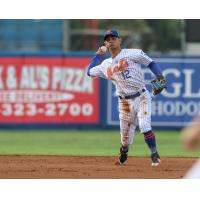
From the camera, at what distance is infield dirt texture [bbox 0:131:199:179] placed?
1005cm

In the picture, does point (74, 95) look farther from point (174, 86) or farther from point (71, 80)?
point (174, 86)

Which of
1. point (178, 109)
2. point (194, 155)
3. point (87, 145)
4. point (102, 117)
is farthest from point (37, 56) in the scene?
point (194, 155)

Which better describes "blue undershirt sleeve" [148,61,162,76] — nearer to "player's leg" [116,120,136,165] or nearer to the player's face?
the player's face

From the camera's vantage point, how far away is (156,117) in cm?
1958

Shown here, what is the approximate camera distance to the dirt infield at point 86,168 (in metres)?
9.74

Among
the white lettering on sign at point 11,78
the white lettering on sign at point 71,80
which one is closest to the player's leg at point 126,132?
the white lettering on sign at point 71,80

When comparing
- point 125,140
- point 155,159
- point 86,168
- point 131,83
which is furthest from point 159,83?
point 86,168

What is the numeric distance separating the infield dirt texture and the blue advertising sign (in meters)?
0.49

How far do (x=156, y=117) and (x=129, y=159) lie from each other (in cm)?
735

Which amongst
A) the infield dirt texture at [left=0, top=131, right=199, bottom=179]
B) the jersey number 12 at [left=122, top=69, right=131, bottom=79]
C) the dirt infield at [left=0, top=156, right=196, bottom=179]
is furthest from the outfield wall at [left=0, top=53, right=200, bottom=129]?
the jersey number 12 at [left=122, top=69, right=131, bottom=79]

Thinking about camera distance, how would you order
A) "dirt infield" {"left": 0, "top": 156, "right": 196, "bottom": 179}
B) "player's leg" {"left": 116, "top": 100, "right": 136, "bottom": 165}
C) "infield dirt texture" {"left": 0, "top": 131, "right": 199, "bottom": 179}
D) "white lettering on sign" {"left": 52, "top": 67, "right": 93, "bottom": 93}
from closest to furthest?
"dirt infield" {"left": 0, "top": 156, "right": 196, "bottom": 179}
"infield dirt texture" {"left": 0, "top": 131, "right": 199, "bottom": 179}
"player's leg" {"left": 116, "top": 100, "right": 136, "bottom": 165}
"white lettering on sign" {"left": 52, "top": 67, "right": 93, "bottom": 93}

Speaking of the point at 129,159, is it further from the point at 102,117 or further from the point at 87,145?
the point at 102,117

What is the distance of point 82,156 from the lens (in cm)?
1292

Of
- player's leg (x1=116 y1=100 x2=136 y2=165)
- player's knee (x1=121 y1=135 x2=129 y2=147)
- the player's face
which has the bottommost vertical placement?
player's knee (x1=121 y1=135 x2=129 y2=147)
